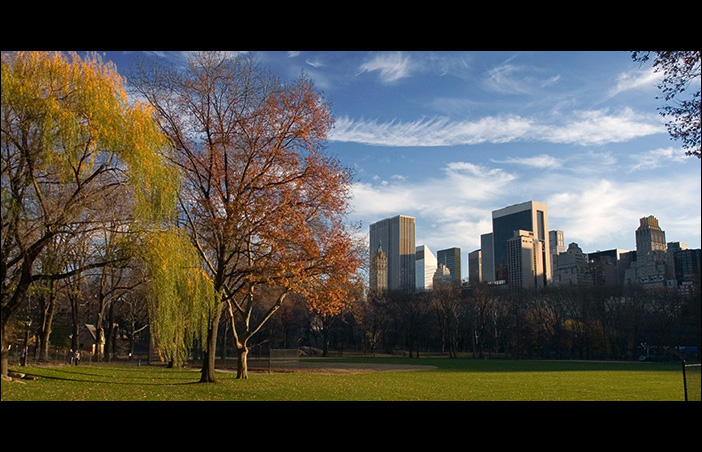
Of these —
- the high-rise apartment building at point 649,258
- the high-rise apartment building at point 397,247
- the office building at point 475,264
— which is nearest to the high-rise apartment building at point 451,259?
the office building at point 475,264

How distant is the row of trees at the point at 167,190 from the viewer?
11141 millimetres

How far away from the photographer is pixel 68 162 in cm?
1141

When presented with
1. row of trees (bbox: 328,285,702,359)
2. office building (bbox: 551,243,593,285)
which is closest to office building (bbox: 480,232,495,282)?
office building (bbox: 551,243,593,285)

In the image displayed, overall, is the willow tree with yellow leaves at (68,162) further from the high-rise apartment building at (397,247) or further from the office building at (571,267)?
the office building at (571,267)

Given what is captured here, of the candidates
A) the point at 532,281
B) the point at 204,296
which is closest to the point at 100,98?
the point at 204,296

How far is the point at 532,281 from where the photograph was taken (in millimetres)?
64562

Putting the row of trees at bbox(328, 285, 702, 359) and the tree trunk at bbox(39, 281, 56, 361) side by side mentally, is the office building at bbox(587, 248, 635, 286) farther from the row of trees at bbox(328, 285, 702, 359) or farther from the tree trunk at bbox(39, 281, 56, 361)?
the tree trunk at bbox(39, 281, 56, 361)

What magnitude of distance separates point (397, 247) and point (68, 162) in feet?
167

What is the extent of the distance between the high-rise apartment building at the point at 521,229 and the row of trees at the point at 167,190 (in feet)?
166

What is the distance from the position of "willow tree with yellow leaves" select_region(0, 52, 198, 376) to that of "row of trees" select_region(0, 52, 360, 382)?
3 cm

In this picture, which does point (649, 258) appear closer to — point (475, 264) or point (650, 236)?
point (650, 236)
